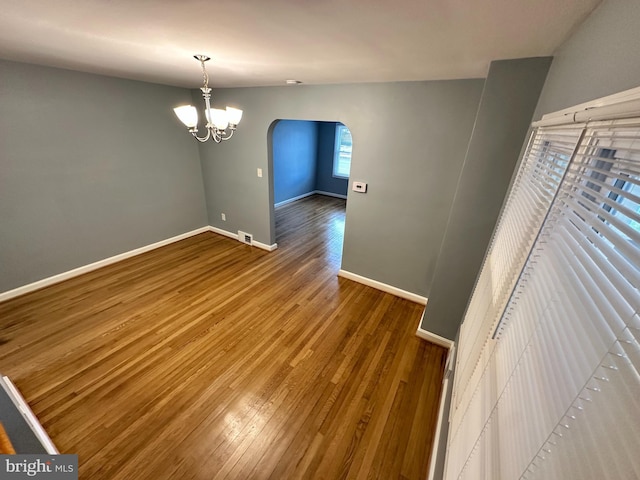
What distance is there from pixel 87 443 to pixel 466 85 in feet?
12.3

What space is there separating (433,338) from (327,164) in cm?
545

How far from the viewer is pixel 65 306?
2.64 metres

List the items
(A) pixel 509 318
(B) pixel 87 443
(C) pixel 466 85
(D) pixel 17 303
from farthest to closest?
(D) pixel 17 303
(C) pixel 466 85
(B) pixel 87 443
(A) pixel 509 318

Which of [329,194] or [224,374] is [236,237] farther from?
[329,194]

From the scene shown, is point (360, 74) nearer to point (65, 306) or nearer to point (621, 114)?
point (621, 114)

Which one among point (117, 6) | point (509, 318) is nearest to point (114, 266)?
point (117, 6)

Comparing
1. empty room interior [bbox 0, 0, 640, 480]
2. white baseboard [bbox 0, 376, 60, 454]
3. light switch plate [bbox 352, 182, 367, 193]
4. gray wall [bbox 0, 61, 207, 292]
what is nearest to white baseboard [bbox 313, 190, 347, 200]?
empty room interior [bbox 0, 0, 640, 480]

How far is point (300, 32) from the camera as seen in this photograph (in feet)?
4.18

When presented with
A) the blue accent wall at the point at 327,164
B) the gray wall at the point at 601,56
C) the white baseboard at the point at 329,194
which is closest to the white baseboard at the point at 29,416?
the gray wall at the point at 601,56

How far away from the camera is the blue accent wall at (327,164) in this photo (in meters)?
6.61

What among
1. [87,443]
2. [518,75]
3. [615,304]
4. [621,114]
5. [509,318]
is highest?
[518,75]

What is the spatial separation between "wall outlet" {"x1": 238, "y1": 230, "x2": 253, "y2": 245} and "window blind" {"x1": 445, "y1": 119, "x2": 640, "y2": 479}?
356 cm

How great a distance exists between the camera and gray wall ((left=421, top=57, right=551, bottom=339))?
1.63m

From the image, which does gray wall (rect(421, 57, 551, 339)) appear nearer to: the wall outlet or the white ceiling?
the white ceiling
